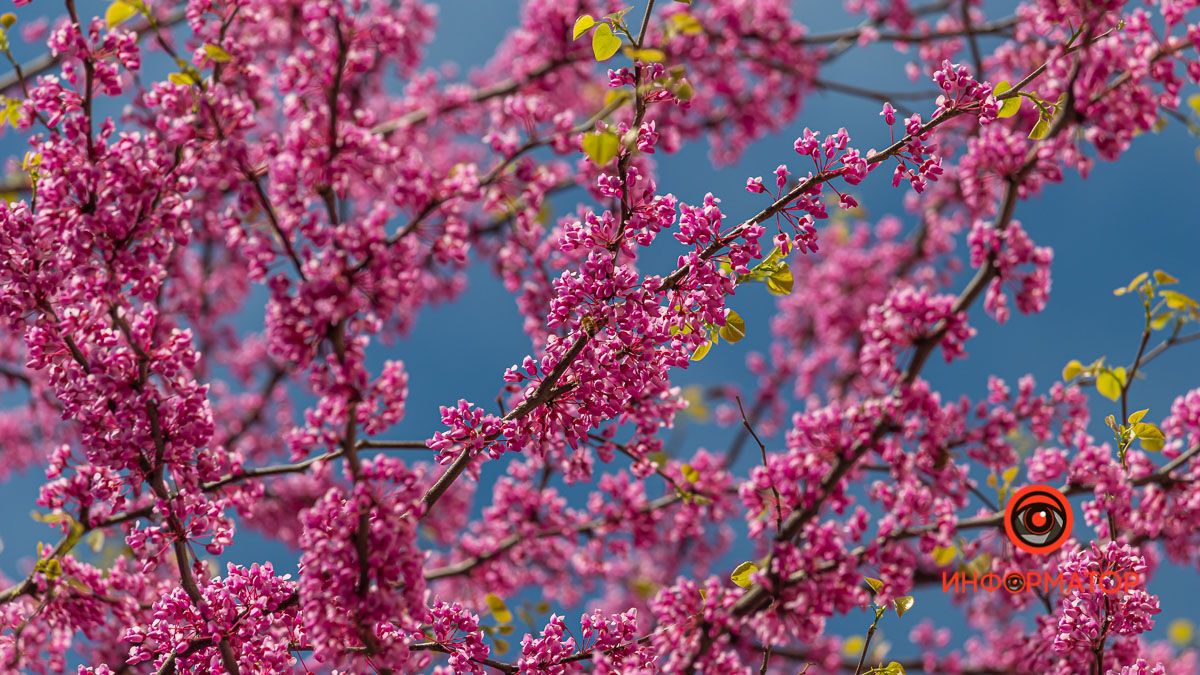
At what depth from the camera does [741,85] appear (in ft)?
35.4

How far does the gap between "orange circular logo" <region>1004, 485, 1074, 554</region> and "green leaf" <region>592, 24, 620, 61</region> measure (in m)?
3.93

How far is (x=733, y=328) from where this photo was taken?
11.8 ft

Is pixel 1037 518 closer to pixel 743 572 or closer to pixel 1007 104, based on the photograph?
pixel 743 572

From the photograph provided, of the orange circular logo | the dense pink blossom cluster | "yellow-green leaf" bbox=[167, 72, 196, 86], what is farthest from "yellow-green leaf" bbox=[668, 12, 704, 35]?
the orange circular logo

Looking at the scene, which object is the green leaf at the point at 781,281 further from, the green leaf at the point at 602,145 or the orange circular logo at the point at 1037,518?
the orange circular logo at the point at 1037,518

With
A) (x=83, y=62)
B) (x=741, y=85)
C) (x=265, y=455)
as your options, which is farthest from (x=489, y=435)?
(x=265, y=455)

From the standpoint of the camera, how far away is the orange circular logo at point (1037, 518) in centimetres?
532

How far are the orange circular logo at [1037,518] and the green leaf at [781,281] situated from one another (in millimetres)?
2772

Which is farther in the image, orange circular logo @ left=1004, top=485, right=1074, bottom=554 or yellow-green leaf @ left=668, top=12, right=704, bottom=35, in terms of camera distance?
orange circular logo @ left=1004, top=485, right=1074, bottom=554

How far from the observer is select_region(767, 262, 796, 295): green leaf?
3543 millimetres

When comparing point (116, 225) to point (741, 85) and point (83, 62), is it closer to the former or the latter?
point (83, 62)

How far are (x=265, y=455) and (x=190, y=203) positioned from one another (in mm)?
8744

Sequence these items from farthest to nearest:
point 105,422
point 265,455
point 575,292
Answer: point 265,455, point 105,422, point 575,292

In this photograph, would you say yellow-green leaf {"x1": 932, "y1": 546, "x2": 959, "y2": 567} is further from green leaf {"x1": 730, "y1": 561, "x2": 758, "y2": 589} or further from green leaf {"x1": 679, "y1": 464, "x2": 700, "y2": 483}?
green leaf {"x1": 730, "y1": 561, "x2": 758, "y2": 589}
